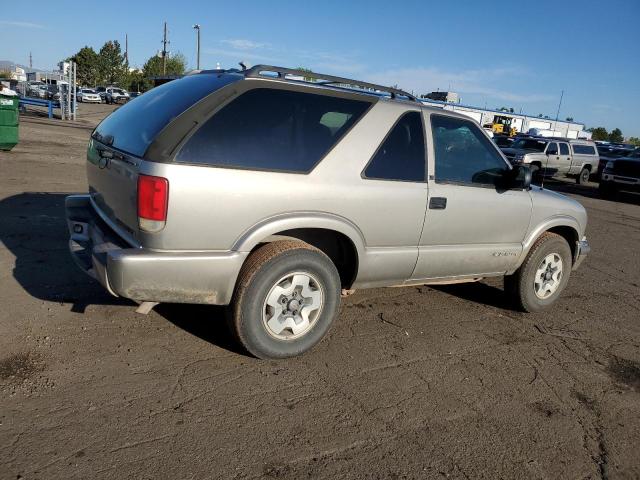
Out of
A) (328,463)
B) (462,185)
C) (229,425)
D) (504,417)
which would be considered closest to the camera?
(328,463)

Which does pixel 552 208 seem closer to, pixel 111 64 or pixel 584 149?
pixel 584 149

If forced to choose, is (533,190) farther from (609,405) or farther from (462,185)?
(609,405)

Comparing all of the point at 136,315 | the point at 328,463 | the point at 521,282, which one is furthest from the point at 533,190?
the point at 136,315

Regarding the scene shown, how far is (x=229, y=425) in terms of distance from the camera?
2832 millimetres

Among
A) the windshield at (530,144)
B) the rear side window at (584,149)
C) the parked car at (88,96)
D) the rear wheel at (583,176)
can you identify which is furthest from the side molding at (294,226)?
the parked car at (88,96)

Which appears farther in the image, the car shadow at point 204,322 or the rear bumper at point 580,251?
the rear bumper at point 580,251

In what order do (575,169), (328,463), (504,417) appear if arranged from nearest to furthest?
(328,463), (504,417), (575,169)

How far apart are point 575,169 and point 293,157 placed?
818 inches

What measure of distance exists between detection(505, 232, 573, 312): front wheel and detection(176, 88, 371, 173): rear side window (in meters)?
2.31

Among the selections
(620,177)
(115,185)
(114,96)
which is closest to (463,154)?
(115,185)

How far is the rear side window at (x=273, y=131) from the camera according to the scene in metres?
3.11

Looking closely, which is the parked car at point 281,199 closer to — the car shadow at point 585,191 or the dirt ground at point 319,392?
the dirt ground at point 319,392

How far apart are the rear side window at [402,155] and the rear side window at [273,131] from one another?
0.31 m

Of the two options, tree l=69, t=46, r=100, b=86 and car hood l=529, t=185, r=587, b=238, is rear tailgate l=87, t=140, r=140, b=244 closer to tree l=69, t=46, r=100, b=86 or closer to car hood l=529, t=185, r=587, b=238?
car hood l=529, t=185, r=587, b=238
